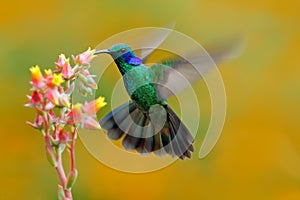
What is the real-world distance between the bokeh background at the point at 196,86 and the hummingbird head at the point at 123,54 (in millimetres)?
1317

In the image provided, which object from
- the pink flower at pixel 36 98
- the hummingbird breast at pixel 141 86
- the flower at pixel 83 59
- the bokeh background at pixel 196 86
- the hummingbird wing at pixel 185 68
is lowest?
the pink flower at pixel 36 98

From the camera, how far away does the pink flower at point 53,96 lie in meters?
1.37

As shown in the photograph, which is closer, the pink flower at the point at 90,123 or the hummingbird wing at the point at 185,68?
the pink flower at the point at 90,123

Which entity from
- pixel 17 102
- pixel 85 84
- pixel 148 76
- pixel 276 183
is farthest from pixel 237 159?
pixel 85 84

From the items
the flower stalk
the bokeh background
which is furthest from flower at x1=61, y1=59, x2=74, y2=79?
the bokeh background

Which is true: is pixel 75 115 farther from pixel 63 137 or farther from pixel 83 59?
pixel 83 59

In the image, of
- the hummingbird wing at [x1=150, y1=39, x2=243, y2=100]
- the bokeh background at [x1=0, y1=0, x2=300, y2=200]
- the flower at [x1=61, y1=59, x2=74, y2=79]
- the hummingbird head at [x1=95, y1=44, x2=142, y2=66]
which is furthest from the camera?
the bokeh background at [x1=0, y1=0, x2=300, y2=200]

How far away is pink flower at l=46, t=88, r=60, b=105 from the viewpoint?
137cm

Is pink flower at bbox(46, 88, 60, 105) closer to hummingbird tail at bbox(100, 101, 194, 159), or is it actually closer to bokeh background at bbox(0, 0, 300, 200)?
hummingbird tail at bbox(100, 101, 194, 159)

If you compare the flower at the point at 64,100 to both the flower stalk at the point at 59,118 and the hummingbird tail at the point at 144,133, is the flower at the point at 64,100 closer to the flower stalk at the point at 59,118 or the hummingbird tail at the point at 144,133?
the flower stalk at the point at 59,118

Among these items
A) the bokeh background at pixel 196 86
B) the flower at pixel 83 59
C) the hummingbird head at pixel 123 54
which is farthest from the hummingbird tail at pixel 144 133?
the bokeh background at pixel 196 86

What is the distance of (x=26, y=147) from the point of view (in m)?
3.38

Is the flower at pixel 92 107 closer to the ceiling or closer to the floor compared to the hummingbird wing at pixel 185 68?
closer to the floor

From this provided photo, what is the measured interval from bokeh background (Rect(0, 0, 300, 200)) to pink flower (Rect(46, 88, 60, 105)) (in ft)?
6.17
